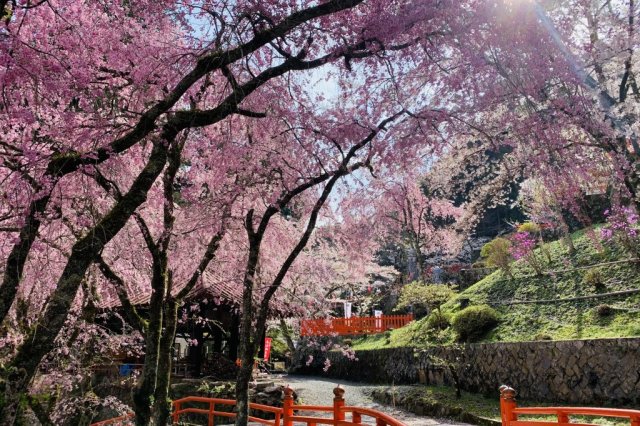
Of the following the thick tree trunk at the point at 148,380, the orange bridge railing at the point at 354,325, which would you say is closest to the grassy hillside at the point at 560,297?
the orange bridge railing at the point at 354,325

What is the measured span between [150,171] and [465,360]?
10810 millimetres

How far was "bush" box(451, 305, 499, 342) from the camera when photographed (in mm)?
13547

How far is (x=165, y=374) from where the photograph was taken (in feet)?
24.5

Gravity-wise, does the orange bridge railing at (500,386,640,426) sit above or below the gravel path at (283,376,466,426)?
above

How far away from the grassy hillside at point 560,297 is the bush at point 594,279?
1.2 inches

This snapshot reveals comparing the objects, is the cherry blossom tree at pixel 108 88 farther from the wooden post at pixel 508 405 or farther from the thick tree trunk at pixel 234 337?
the thick tree trunk at pixel 234 337

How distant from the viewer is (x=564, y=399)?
10000 millimetres

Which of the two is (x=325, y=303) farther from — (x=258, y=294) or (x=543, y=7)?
(x=543, y=7)

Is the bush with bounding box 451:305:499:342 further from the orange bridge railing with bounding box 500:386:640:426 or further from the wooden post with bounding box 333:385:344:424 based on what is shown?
the wooden post with bounding box 333:385:344:424

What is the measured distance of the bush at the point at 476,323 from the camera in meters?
13.5

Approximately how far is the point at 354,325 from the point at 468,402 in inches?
507

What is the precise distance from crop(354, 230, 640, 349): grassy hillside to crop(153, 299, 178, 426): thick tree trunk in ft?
27.1

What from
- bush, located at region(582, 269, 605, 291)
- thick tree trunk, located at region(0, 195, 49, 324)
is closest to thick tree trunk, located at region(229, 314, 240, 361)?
bush, located at region(582, 269, 605, 291)

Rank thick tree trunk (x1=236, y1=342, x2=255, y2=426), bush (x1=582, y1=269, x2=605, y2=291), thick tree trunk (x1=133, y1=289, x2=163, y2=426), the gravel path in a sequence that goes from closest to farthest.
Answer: thick tree trunk (x1=133, y1=289, x2=163, y2=426) → thick tree trunk (x1=236, y1=342, x2=255, y2=426) → the gravel path → bush (x1=582, y1=269, x2=605, y2=291)
